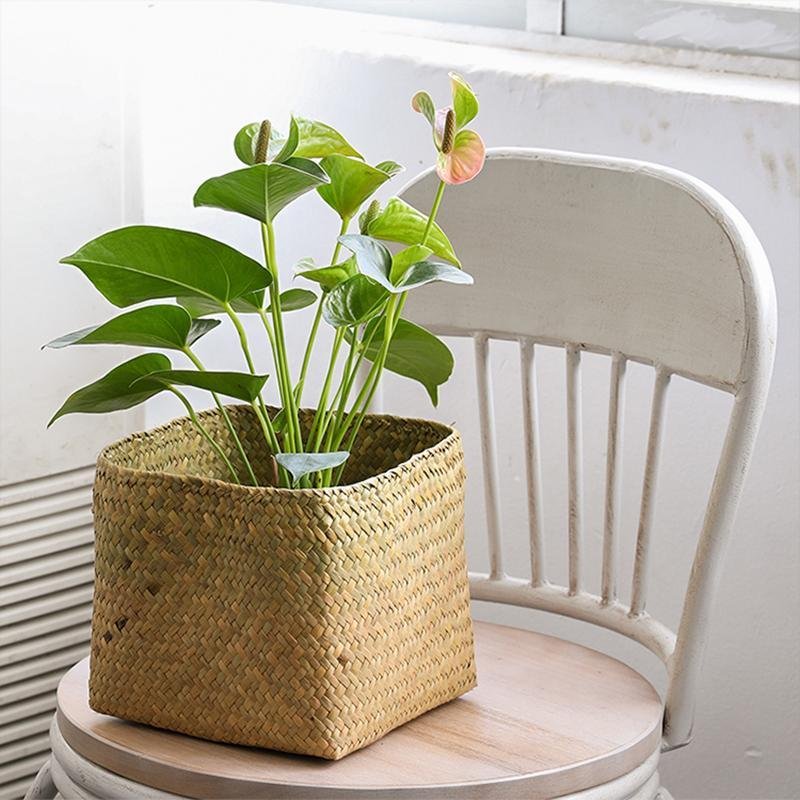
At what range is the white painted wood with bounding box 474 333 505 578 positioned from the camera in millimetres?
1231

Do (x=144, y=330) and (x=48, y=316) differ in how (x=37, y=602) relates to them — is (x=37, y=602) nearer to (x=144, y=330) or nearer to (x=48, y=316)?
(x=48, y=316)

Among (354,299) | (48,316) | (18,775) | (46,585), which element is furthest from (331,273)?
(18,775)

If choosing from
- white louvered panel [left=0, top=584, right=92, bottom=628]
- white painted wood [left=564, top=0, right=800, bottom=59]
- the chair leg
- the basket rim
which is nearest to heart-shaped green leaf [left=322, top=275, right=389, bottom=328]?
the basket rim

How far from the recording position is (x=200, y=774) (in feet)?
2.94

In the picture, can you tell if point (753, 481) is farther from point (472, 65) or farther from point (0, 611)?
point (0, 611)

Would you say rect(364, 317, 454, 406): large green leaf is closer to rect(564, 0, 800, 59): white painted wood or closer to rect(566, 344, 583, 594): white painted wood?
rect(566, 344, 583, 594): white painted wood

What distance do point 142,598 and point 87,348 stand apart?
675mm

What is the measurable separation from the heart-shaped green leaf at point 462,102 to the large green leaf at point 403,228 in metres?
0.07

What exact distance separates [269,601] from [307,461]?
0.09 metres

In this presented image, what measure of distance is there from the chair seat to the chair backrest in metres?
0.09

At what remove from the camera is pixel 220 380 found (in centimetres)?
86

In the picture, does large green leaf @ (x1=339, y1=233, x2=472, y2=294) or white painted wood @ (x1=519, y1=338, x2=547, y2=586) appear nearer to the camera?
large green leaf @ (x1=339, y1=233, x2=472, y2=294)

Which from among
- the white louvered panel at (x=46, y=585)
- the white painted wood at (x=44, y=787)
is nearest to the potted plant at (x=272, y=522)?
the white painted wood at (x=44, y=787)

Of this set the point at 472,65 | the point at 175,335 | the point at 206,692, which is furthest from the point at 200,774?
the point at 472,65
